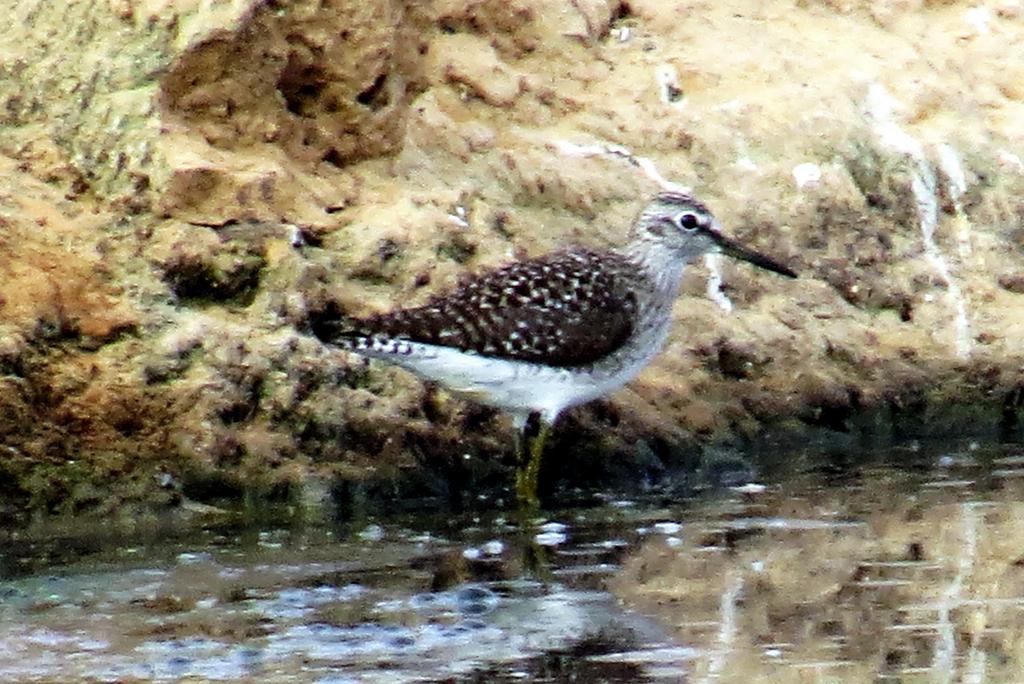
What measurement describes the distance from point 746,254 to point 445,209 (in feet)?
4.99

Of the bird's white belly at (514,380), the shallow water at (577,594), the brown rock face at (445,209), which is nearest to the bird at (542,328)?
the bird's white belly at (514,380)

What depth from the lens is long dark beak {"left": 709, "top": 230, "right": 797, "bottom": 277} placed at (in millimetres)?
11055

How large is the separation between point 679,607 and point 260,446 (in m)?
2.69

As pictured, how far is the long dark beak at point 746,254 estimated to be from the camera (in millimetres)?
11055

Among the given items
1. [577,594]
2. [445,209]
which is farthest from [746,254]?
[577,594]

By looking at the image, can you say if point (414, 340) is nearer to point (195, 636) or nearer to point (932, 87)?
point (195, 636)

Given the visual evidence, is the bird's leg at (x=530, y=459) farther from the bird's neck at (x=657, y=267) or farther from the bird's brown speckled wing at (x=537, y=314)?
the bird's neck at (x=657, y=267)

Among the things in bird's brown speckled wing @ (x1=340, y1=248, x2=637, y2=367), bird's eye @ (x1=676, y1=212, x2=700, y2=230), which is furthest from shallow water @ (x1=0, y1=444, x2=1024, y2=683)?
bird's eye @ (x1=676, y1=212, x2=700, y2=230)

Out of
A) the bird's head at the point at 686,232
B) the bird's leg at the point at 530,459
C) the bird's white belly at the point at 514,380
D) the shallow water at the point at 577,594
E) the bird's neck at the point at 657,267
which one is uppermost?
the bird's head at the point at 686,232

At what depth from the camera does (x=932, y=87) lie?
40.8 feet

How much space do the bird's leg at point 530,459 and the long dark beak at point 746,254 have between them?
1.44 meters

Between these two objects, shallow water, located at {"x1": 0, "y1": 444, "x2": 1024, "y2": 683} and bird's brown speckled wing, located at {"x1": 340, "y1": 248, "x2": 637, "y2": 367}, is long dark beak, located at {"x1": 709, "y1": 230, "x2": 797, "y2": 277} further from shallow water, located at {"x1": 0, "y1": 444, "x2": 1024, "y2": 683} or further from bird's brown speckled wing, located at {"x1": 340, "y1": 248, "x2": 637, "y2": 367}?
shallow water, located at {"x1": 0, "y1": 444, "x2": 1024, "y2": 683}

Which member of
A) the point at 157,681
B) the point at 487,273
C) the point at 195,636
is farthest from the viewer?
the point at 487,273

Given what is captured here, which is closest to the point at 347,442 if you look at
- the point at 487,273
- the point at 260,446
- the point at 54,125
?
the point at 260,446
